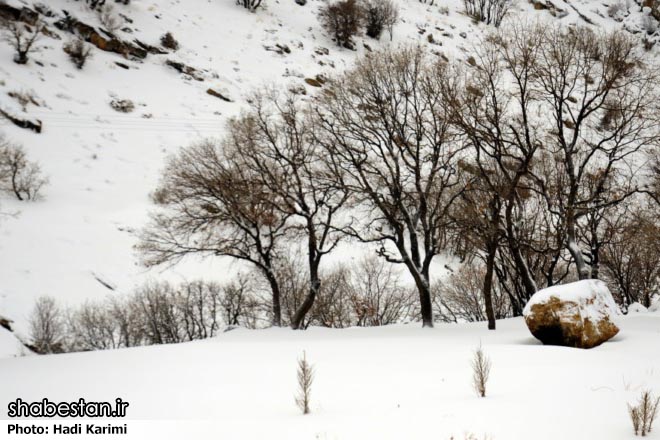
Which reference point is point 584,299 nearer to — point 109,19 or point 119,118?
point 119,118

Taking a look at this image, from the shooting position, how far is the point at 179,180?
14.5m

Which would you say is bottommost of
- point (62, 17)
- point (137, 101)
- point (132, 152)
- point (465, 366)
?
point (465, 366)

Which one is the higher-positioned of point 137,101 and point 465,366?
point 137,101

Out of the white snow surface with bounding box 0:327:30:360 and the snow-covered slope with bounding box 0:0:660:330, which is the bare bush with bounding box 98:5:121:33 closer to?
the snow-covered slope with bounding box 0:0:660:330

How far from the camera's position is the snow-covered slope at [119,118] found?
15438 mm

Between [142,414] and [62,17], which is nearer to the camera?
[142,414]

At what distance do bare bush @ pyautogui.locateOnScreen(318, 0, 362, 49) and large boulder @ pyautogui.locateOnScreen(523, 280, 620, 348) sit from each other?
1401 inches

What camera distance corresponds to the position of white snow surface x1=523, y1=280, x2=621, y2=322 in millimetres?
8430

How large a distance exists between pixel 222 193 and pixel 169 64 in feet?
66.9

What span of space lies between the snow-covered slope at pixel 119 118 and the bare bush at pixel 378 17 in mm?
1875

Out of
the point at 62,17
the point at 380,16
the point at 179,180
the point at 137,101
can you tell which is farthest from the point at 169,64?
the point at 380,16

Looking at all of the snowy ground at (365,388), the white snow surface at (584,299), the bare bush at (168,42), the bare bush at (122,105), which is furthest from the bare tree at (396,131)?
the bare bush at (168,42)

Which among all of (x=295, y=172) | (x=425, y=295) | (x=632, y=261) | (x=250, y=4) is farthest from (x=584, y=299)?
(x=250, y=4)

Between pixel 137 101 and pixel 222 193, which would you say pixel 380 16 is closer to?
pixel 137 101
